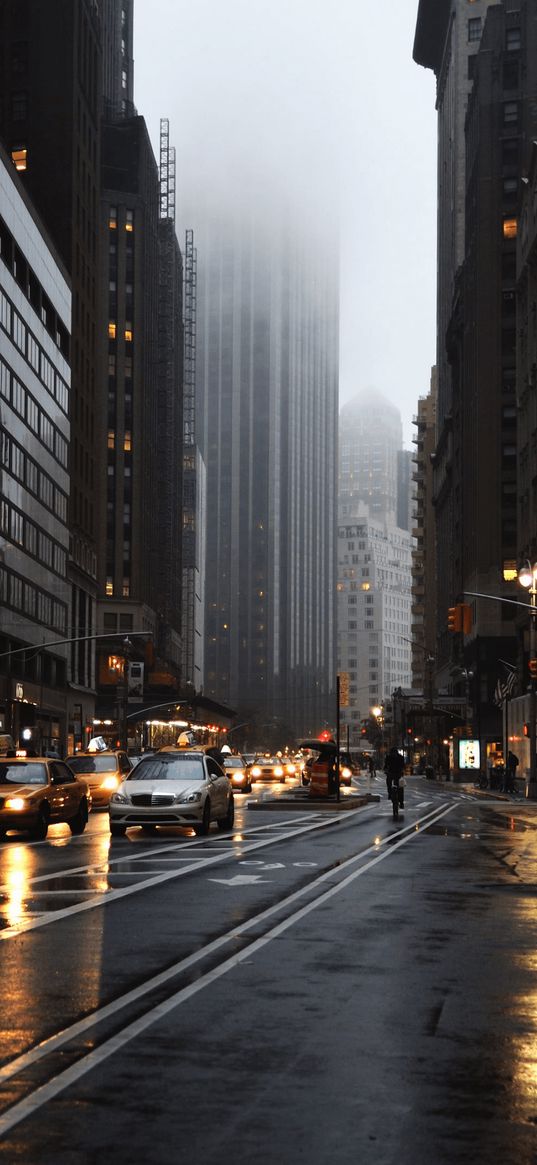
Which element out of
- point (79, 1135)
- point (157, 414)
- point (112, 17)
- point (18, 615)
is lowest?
point (79, 1135)

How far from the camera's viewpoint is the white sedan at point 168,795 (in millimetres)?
25672

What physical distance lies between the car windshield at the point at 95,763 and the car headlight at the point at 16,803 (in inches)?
626

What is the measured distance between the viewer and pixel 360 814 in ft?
128

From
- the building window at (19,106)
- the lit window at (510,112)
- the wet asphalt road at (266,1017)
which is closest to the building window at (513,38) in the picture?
the lit window at (510,112)

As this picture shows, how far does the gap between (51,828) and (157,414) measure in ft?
429

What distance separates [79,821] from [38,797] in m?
2.42

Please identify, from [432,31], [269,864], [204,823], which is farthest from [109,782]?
[432,31]

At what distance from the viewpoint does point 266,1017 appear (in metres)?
8.76

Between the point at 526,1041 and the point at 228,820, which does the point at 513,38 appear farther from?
the point at 526,1041

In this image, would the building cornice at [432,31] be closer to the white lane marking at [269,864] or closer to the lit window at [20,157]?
the lit window at [20,157]

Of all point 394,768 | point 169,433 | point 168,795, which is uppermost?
point 169,433

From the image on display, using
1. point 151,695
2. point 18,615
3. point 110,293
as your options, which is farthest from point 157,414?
point 18,615

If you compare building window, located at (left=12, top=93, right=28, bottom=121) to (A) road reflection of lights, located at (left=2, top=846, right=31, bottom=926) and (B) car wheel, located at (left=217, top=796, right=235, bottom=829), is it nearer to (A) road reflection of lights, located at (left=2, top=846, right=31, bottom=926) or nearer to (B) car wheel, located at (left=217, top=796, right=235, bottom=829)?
(B) car wheel, located at (left=217, top=796, right=235, bottom=829)

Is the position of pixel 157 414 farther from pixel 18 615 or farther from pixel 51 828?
pixel 51 828
